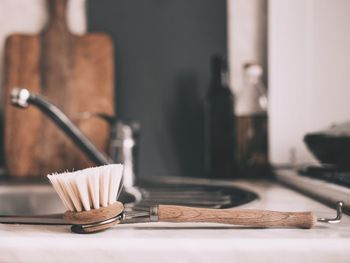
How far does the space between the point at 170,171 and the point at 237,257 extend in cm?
61

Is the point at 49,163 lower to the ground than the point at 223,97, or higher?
lower

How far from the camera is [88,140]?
2.64ft

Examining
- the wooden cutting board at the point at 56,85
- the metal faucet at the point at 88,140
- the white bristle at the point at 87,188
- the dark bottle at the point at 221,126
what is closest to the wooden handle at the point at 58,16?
the wooden cutting board at the point at 56,85

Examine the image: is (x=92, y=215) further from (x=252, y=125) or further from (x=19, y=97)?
(x=252, y=125)

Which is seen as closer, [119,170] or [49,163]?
[119,170]

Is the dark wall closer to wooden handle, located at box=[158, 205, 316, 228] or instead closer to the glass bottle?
the glass bottle

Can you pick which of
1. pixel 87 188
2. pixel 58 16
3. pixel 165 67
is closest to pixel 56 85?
pixel 58 16

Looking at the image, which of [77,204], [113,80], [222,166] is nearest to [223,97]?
[222,166]

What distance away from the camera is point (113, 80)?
1.00 metres

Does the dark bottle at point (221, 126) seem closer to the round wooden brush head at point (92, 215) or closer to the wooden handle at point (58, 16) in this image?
the wooden handle at point (58, 16)

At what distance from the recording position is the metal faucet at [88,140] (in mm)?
752

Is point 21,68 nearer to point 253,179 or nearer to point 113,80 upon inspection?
point 113,80

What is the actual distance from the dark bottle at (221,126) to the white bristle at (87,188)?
501 mm

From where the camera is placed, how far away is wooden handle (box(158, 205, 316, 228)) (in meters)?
0.45
